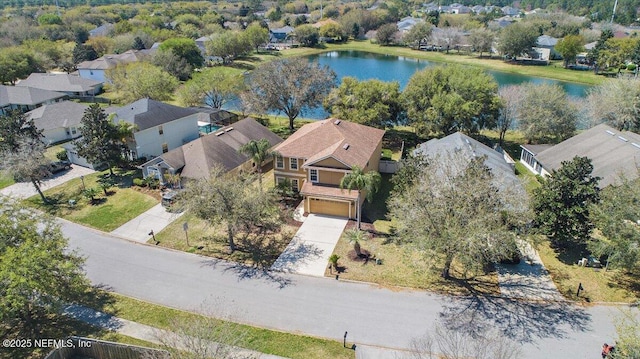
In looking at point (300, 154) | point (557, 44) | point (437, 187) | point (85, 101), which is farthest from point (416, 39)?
point (437, 187)

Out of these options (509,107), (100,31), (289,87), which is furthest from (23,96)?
(100,31)

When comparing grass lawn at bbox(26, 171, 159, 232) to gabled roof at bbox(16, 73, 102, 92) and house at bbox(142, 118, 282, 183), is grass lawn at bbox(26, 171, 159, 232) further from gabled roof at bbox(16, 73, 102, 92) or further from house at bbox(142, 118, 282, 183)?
gabled roof at bbox(16, 73, 102, 92)

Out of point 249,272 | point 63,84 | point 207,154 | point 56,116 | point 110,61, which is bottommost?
point 249,272

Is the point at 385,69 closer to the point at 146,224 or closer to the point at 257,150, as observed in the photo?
the point at 257,150

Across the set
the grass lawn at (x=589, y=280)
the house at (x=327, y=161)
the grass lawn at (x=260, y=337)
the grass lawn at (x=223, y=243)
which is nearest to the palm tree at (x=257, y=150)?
the house at (x=327, y=161)

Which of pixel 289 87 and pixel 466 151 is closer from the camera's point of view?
pixel 466 151

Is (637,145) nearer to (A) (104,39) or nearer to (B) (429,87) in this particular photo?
(B) (429,87)
